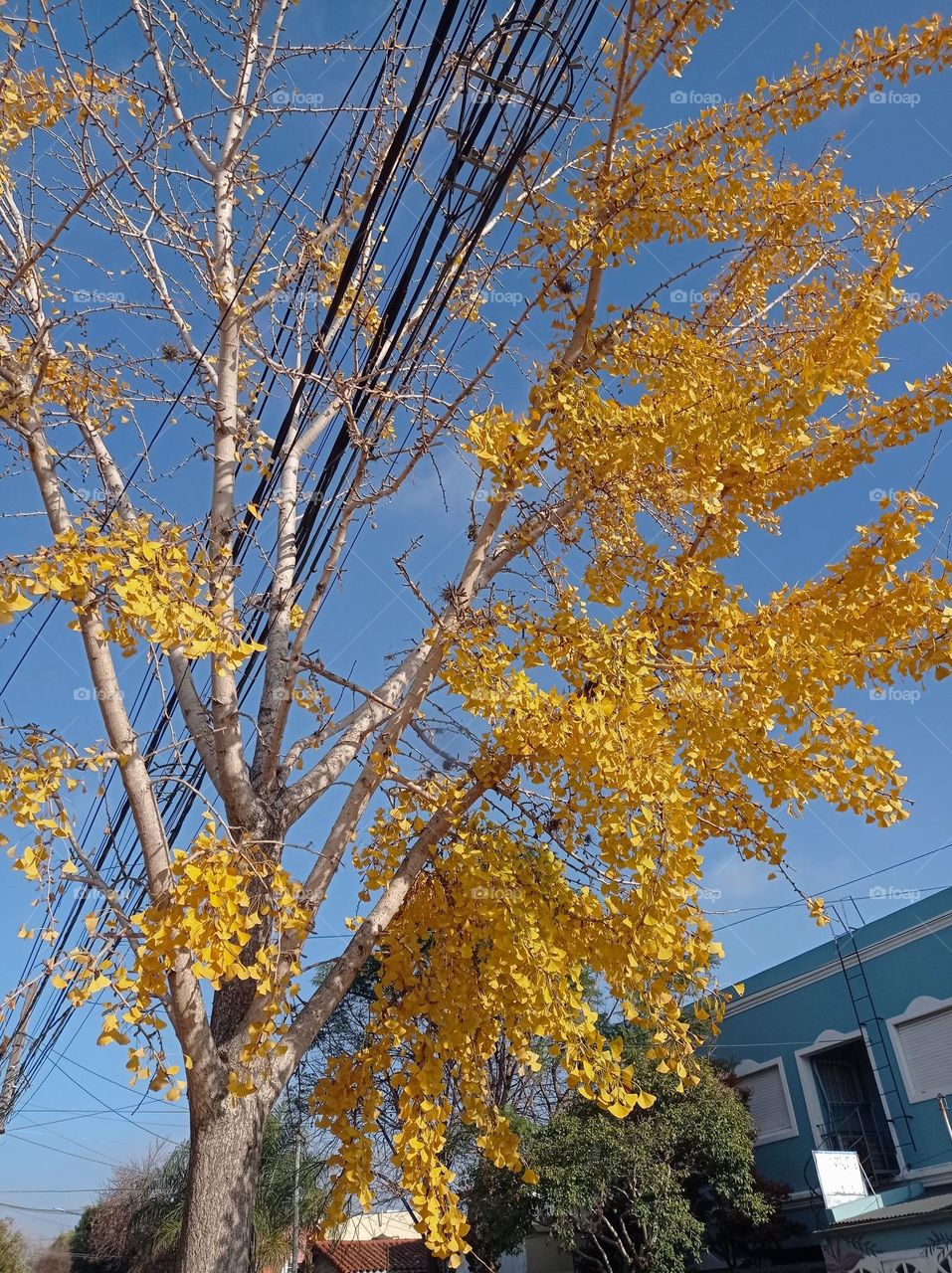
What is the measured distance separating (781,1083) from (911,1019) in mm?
2638

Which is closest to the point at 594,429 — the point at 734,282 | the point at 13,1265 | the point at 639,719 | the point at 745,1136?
the point at 639,719

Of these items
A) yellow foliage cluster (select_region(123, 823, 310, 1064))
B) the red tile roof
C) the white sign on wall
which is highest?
yellow foliage cluster (select_region(123, 823, 310, 1064))

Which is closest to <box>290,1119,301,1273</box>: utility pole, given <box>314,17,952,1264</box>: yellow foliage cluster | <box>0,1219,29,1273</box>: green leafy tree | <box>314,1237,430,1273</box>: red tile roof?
<box>314,1237,430,1273</box>: red tile roof

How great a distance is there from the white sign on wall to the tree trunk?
29.5ft

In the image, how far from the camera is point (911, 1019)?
452 inches

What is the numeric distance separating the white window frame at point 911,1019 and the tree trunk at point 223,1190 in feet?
33.8

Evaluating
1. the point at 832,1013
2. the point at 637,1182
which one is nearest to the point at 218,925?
the point at 637,1182

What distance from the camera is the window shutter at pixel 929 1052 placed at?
11.0 metres

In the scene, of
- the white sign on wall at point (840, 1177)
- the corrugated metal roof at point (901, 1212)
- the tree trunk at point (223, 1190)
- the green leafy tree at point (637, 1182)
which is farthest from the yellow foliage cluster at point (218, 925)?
the white sign on wall at point (840, 1177)

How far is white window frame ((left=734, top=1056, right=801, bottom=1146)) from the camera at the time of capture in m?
12.8

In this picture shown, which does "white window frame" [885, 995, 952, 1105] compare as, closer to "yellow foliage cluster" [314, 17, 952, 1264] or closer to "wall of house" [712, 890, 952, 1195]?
"wall of house" [712, 890, 952, 1195]

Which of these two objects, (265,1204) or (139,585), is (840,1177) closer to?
(265,1204)

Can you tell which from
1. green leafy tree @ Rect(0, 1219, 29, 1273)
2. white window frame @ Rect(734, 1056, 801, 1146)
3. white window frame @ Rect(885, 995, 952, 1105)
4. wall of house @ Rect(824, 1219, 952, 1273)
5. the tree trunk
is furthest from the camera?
green leafy tree @ Rect(0, 1219, 29, 1273)

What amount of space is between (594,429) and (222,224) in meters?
3.01
